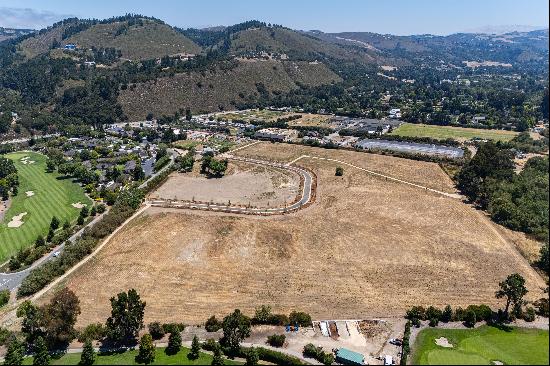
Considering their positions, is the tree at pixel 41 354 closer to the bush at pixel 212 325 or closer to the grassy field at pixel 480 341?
the bush at pixel 212 325

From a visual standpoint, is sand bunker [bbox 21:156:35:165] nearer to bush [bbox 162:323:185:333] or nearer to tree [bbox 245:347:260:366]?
bush [bbox 162:323:185:333]

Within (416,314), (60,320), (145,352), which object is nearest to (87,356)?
(145,352)

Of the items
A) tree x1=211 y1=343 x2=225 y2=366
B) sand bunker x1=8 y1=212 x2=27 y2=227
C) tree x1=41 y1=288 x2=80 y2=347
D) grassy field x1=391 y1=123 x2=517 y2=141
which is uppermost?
grassy field x1=391 y1=123 x2=517 y2=141

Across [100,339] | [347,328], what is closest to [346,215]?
[347,328]

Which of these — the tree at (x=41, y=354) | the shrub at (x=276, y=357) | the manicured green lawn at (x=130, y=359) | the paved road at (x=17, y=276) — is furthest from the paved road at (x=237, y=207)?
the tree at (x=41, y=354)

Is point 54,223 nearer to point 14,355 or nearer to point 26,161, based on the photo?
point 14,355

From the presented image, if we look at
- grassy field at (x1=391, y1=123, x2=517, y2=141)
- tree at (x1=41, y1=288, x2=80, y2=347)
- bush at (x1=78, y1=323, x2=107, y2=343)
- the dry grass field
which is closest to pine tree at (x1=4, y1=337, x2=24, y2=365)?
tree at (x1=41, y1=288, x2=80, y2=347)

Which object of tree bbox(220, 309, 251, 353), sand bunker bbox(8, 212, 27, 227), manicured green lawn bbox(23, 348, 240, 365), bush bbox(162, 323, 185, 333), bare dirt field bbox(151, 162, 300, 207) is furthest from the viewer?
bare dirt field bbox(151, 162, 300, 207)
